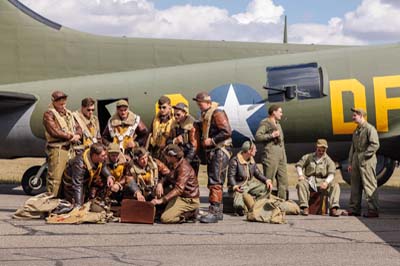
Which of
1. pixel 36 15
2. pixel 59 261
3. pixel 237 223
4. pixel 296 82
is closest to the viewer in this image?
pixel 59 261

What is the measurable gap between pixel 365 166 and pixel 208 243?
3.93 m

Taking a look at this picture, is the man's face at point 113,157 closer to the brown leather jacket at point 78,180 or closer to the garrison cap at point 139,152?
the brown leather jacket at point 78,180

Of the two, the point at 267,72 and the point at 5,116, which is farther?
the point at 5,116

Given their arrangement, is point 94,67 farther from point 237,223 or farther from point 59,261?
point 59,261

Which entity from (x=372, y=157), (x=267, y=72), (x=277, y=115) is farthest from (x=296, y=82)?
(x=372, y=157)

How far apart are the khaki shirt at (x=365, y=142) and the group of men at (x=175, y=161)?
16 mm

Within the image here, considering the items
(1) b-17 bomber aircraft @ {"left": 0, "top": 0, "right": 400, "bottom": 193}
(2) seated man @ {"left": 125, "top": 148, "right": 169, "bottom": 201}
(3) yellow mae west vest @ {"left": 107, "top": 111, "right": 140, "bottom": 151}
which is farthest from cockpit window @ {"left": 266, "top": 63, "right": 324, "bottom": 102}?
(2) seated man @ {"left": 125, "top": 148, "right": 169, "bottom": 201}

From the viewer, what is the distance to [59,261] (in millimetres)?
6555

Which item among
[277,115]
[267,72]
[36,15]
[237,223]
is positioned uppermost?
[36,15]

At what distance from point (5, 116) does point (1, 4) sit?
245 centimetres

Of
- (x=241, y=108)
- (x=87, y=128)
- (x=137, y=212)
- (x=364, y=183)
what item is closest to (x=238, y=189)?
(x=137, y=212)

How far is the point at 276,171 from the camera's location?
36.8ft

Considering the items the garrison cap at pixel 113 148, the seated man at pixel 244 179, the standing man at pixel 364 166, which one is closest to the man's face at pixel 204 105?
the seated man at pixel 244 179

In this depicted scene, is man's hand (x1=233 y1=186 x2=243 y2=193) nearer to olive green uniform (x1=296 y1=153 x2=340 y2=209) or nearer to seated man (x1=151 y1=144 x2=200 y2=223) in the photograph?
olive green uniform (x1=296 y1=153 x2=340 y2=209)
